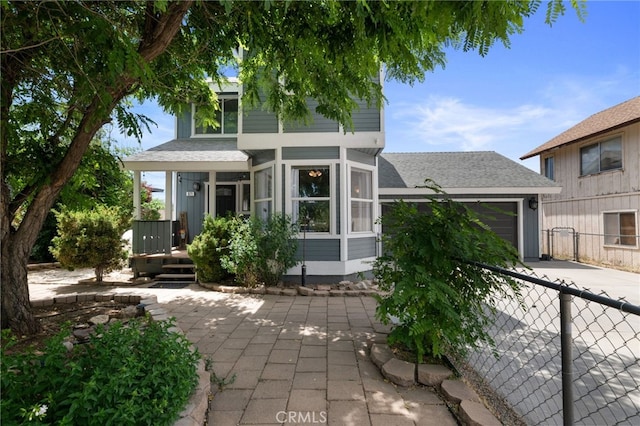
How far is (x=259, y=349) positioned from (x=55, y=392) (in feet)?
6.67

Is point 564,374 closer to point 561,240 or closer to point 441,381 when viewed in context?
point 441,381

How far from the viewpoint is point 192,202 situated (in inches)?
447

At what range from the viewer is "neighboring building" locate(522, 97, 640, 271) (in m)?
10.4

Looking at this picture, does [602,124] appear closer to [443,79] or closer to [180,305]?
[443,79]

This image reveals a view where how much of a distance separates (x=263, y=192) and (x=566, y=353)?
22.3ft

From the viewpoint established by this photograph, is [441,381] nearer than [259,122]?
Yes

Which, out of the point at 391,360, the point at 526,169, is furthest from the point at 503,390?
the point at 526,169

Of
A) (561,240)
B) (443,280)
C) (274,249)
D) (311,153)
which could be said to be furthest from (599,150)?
(443,280)

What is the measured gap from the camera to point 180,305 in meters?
5.41

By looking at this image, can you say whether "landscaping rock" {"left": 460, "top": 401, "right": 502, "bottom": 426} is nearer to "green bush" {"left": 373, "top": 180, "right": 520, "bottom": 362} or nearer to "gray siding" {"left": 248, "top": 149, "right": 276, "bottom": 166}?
"green bush" {"left": 373, "top": 180, "right": 520, "bottom": 362}

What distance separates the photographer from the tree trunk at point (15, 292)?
10.9 feet

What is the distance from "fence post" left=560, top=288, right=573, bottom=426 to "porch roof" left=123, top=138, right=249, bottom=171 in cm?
754

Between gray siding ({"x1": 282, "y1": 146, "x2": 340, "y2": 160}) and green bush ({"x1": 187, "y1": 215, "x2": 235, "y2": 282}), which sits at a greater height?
gray siding ({"x1": 282, "y1": 146, "x2": 340, "y2": 160})

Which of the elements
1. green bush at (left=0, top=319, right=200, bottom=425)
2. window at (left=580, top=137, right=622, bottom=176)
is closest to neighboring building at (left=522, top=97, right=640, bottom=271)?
window at (left=580, top=137, right=622, bottom=176)
